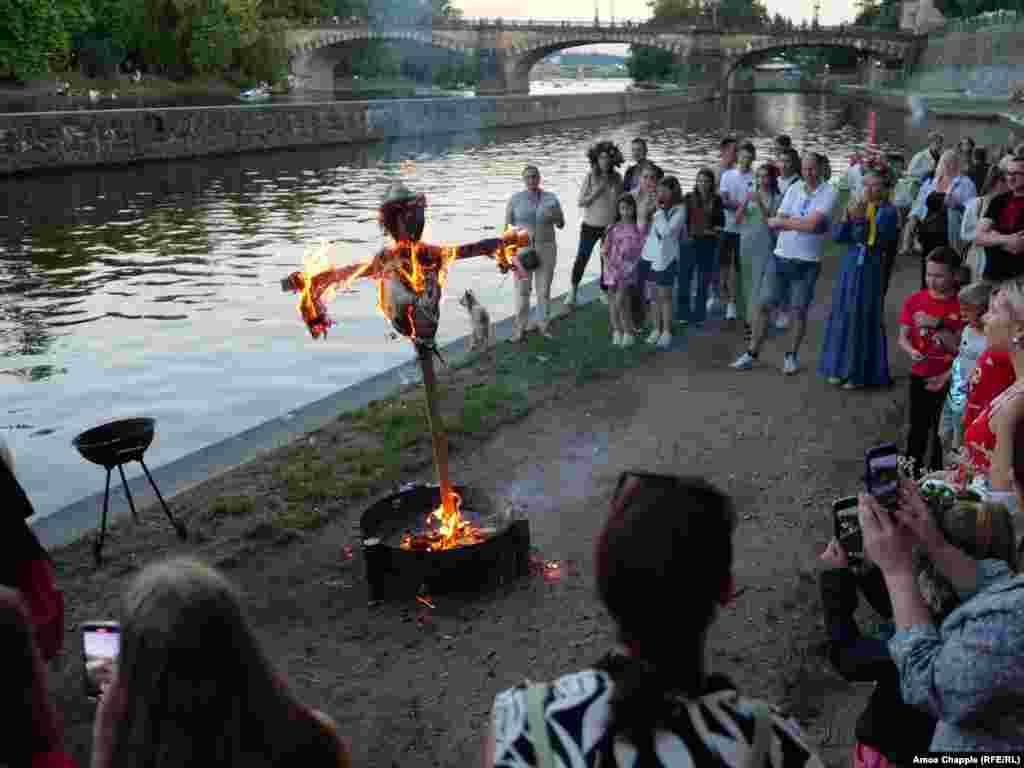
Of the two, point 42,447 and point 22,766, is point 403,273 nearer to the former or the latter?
point 22,766

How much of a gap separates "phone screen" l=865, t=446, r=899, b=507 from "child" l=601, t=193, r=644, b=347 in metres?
7.77

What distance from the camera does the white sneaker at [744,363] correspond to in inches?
380

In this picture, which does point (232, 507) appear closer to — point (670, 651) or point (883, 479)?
point (883, 479)

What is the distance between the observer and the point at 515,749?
6.32 feet

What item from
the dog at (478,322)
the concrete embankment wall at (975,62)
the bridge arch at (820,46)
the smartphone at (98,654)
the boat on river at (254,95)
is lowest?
the dog at (478,322)

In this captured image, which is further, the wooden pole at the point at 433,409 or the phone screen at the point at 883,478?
the wooden pole at the point at 433,409

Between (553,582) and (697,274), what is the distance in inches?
257

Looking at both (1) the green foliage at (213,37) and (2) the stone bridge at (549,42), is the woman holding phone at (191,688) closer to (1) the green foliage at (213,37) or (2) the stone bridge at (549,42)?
(1) the green foliage at (213,37)

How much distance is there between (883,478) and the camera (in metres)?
2.79

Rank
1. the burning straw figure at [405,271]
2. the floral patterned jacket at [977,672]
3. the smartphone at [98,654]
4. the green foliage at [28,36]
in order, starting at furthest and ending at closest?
the green foliage at [28,36]
the burning straw figure at [405,271]
the smartphone at [98,654]
the floral patterned jacket at [977,672]

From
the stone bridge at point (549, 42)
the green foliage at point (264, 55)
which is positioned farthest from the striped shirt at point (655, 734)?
the stone bridge at point (549, 42)

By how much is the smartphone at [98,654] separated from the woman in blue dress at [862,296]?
7285 millimetres

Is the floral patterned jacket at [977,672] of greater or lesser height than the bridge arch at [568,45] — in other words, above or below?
below

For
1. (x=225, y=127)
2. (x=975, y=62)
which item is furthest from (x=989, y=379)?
(x=975, y=62)
